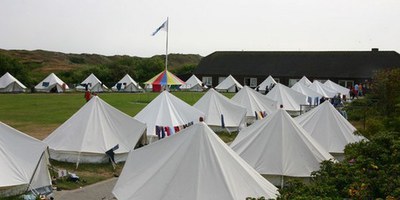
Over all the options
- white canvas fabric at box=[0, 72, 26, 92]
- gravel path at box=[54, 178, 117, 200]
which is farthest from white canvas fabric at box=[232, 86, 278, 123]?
white canvas fabric at box=[0, 72, 26, 92]

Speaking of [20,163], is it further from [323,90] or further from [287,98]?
[323,90]

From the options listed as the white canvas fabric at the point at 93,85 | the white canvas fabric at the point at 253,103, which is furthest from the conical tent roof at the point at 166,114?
the white canvas fabric at the point at 93,85

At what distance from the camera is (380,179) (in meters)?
8.03

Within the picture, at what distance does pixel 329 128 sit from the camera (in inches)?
653

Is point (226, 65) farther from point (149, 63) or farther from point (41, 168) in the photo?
point (41, 168)

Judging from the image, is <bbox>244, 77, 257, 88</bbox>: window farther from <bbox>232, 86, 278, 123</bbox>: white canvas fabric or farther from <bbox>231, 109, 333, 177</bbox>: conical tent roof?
<bbox>231, 109, 333, 177</bbox>: conical tent roof

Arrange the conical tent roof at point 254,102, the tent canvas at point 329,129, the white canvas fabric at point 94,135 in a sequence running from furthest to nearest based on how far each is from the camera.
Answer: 1. the conical tent roof at point 254,102
2. the tent canvas at point 329,129
3. the white canvas fabric at point 94,135

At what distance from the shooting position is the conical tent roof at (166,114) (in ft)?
61.1

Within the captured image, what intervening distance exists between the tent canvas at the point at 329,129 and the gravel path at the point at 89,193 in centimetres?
747

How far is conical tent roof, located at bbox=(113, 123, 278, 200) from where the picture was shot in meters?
8.86

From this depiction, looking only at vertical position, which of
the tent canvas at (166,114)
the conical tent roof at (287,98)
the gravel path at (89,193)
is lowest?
the gravel path at (89,193)

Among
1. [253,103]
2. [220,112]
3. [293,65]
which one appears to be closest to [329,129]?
[220,112]

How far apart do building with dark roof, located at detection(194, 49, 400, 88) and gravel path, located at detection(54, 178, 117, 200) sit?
44647mm

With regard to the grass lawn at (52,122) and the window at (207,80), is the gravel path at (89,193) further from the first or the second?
the window at (207,80)
